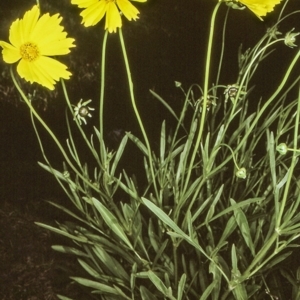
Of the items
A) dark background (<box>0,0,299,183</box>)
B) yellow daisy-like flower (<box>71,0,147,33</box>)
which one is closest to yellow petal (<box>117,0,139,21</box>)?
yellow daisy-like flower (<box>71,0,147,33</box>)

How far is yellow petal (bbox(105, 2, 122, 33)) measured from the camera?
367 mm

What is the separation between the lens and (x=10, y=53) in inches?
15.7

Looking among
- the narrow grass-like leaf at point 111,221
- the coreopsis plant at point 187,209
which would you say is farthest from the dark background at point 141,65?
the narrow grass-like leaf at point 111,221

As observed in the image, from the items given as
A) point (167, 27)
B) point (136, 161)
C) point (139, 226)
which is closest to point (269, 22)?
point (167, 27)

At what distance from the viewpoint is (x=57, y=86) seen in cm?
72

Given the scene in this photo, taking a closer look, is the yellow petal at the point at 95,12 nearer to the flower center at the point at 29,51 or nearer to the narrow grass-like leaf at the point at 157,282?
the flower center at the point at 29,51

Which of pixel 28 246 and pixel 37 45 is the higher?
pixel 37 45

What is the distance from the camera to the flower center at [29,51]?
396mm

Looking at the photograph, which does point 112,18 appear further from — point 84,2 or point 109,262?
point 109,262

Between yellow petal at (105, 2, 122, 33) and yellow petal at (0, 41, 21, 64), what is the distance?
0.07 metres

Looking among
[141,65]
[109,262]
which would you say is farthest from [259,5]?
[141,65]

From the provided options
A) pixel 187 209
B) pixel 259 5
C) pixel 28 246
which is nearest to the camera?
pixel 259 5

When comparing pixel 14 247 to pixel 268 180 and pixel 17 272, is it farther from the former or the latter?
pixel 268 180

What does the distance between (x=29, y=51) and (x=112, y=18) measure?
0.07 m
